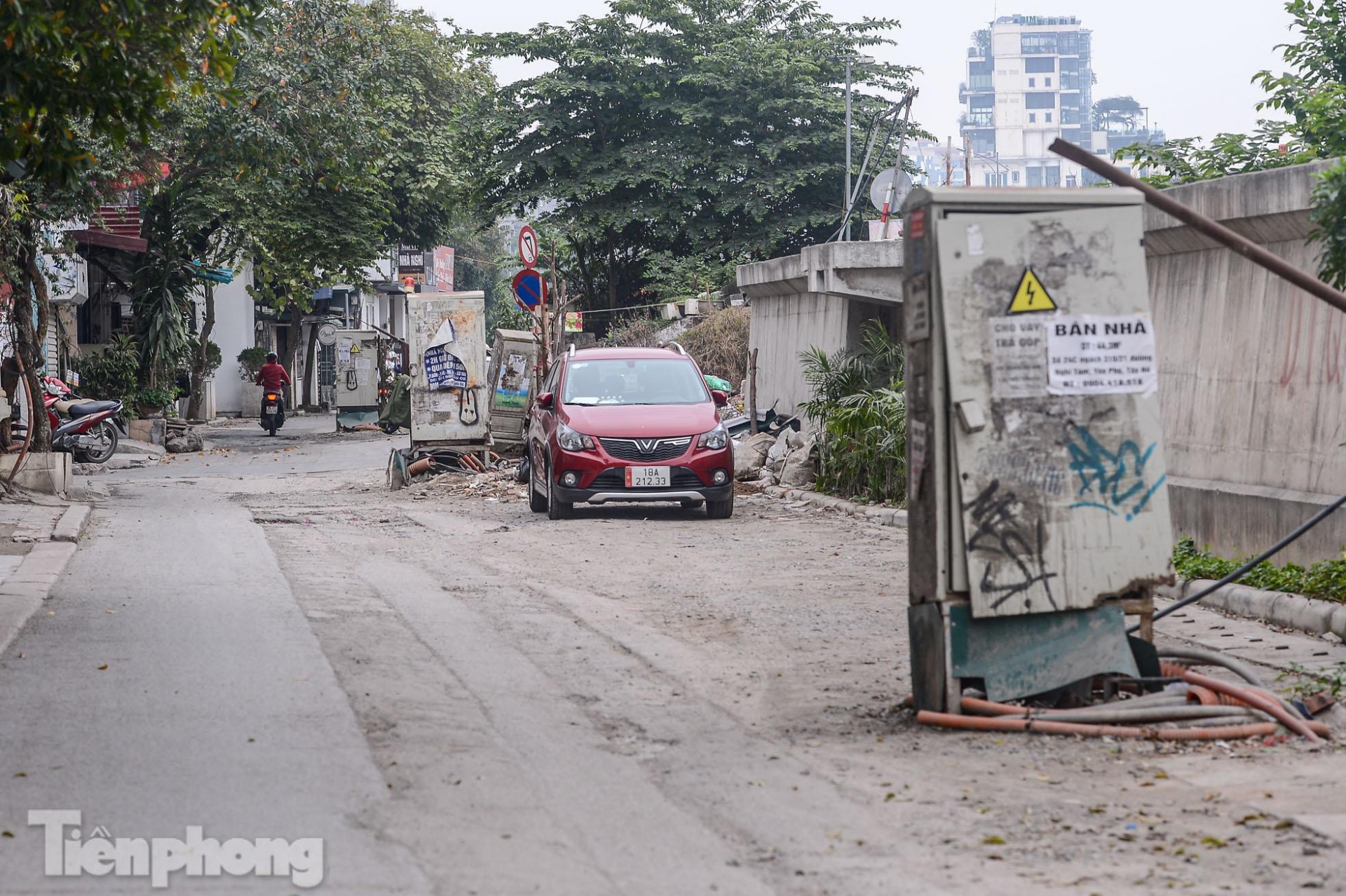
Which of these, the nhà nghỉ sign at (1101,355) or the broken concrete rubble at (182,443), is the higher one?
the nhà nghỉ sign at (1101,355)

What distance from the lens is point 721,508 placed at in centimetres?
1511

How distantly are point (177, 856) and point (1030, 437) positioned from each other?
358 cm

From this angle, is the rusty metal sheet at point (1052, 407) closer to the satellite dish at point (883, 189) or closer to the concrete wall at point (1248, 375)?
the concrete wall at point (1248, 375)

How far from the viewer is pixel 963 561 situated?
593cm

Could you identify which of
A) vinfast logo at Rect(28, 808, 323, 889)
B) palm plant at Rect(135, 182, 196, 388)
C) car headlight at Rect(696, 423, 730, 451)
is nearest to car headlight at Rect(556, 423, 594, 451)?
car headlight at Rect(696, 423, 730, 451)

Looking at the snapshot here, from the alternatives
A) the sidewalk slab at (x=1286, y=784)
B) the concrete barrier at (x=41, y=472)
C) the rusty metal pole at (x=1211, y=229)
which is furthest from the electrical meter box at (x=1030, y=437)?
the concrete barrier at (x=41, y=472)

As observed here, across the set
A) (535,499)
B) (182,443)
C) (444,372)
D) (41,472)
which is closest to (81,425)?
(182,443)

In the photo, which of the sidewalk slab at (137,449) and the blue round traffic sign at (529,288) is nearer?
the blue round traffic sign at (529,288)

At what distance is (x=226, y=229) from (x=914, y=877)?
3243 cm

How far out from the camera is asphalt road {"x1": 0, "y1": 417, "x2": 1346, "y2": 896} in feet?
14.2

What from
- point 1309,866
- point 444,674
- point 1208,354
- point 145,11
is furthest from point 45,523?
point 1309,866

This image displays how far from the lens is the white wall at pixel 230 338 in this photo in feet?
142

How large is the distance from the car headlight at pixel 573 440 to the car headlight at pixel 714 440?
1109mm

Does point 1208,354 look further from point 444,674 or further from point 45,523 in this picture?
point 45,523
